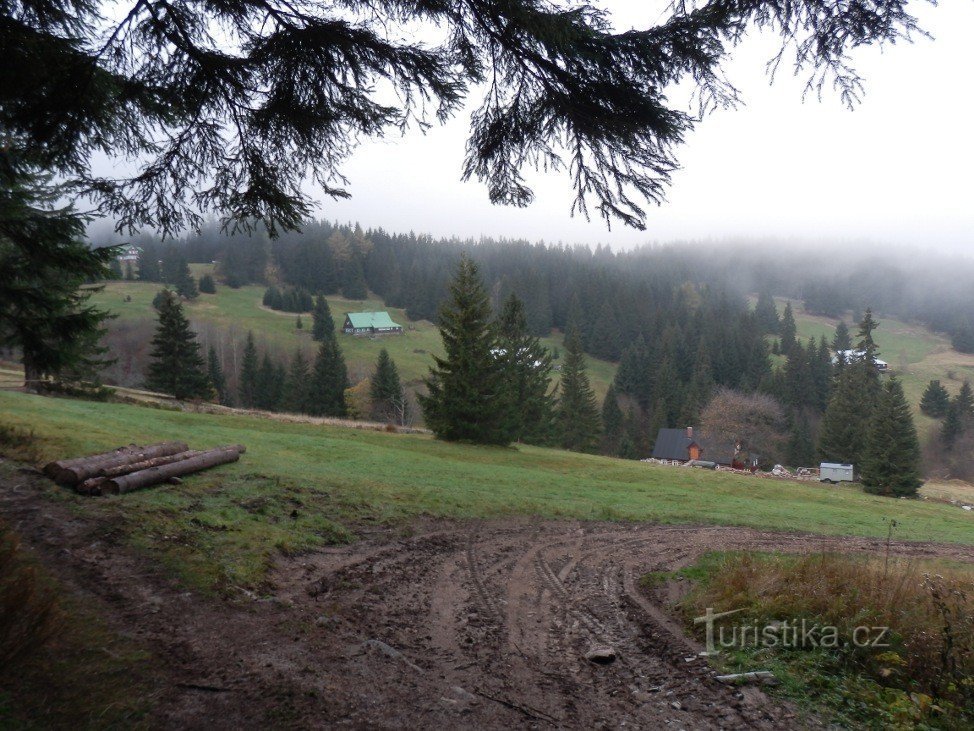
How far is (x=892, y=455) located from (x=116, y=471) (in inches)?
1702

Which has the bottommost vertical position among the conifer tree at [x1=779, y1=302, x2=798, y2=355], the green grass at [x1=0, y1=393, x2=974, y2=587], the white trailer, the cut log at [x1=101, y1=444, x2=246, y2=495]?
the white trailer

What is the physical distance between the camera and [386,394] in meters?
55.2

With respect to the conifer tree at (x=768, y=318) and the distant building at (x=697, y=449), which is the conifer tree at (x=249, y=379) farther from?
the conifer tree at (x=768, y=318)

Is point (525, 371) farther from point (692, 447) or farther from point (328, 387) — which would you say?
point (692, 447)

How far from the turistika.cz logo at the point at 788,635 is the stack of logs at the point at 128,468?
783 centimetres

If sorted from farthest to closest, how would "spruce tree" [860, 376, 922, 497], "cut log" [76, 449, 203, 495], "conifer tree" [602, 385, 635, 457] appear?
"conifer tree" [602, 385, 635, 457], "spruce tree" [860, 376, 922, 497], "cut log" [76, 449, 203, 495]

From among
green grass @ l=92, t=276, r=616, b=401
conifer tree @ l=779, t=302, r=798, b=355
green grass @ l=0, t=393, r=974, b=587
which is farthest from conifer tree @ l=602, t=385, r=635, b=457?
conifer tree @ l=779, t=302, r=798, b=355

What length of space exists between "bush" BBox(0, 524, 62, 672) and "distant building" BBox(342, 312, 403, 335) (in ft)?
294

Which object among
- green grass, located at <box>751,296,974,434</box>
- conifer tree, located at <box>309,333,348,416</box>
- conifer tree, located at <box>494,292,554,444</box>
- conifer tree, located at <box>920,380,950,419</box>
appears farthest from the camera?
green grass, located at <box>751,296,974,434</box>

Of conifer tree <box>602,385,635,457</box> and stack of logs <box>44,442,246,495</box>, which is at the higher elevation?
stack of logs <box>44,442,246,495</box>

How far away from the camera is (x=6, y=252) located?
10070 millimetres

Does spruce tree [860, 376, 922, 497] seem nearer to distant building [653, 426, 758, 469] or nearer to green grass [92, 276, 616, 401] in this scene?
distant building [653, 426, 758, 469]

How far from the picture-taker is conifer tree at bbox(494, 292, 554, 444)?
39.4m

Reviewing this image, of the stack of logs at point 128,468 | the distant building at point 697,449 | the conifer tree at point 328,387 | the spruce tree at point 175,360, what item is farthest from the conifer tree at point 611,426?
the stack of logs at point 128,468
